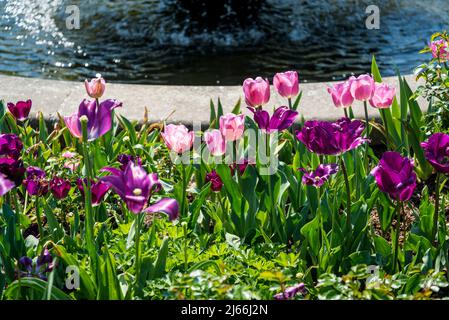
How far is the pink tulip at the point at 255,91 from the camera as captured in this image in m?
2.63

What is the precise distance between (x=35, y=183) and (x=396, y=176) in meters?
1.11

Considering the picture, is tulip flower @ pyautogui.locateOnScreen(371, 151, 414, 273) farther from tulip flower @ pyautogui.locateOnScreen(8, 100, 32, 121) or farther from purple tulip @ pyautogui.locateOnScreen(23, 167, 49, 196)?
tulip flower @ pyautogui.locateOnScreen(8, 100, 32, 121)

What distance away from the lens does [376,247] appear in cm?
253

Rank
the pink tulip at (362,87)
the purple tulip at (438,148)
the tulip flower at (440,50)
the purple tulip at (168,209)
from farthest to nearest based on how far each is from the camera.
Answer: the tulip flower at (440,50), the pink tulip at (362,87), the purple tulip at (438,148), the purple tulip at (168,209)

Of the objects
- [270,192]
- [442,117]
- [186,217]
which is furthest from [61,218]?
[442,117]

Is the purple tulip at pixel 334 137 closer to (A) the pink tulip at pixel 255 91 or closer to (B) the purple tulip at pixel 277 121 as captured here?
(B) the purple tulip at pixel 277 121

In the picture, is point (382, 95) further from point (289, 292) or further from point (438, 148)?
point (289, 292)

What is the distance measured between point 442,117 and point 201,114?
105 cm

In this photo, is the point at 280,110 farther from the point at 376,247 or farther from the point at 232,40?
the point at 232,40

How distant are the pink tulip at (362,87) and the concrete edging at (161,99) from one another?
0.84 metres

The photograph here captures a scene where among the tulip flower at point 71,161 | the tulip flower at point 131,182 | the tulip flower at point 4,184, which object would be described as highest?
the tulip flower at point 131,182

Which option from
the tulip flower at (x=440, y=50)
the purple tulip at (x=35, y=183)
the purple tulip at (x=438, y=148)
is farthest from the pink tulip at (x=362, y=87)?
the purple tulip at (x=35, y=183)

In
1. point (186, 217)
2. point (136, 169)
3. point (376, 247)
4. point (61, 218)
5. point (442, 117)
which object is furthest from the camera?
point (442, 117)

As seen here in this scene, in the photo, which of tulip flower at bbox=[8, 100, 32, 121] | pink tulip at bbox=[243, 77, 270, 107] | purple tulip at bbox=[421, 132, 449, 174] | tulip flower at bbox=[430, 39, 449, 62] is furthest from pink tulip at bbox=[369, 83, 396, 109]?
tulip flower at bbox=[8, 100, 32, 121]
